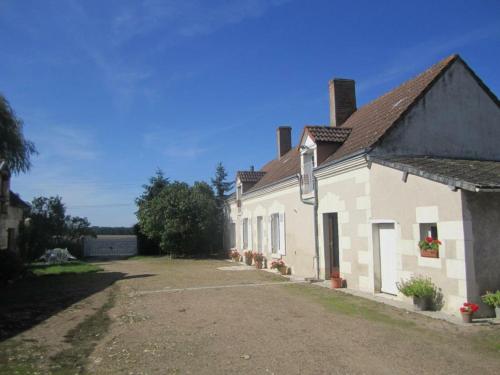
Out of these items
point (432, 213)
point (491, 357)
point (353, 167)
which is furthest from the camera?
point (353, 167)

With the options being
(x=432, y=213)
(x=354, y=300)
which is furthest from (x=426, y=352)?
(x=354, y=300)

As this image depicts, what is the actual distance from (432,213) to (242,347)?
476 cm

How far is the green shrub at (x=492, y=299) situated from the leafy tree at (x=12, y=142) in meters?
15.3

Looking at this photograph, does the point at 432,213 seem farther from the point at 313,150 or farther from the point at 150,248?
the point at 150,248

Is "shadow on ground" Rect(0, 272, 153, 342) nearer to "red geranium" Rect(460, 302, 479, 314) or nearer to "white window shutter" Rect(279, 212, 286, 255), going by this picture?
"white window shutter" Rect(279, 212, 286, 255)

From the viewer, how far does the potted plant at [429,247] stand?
335 inches

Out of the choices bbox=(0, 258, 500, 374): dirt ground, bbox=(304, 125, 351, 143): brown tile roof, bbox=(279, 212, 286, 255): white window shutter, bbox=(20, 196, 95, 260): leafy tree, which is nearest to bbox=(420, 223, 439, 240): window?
bbox=(0, 258, 500, 374): dirt ground

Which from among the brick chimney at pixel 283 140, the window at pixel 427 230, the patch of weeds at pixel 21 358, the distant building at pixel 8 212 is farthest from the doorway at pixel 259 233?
the patch of weeds at pixel 21 358

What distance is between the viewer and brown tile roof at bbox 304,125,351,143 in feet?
45.1

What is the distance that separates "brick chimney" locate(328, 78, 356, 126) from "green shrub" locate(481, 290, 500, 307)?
9630 millimetres

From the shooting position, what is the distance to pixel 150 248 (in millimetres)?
31625

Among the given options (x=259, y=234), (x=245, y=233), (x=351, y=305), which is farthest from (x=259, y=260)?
(x=351, y=305)

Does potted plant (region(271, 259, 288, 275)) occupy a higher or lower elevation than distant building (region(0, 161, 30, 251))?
lower

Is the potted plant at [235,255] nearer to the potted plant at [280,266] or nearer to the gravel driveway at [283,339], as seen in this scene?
the potted plant at [280,266]
